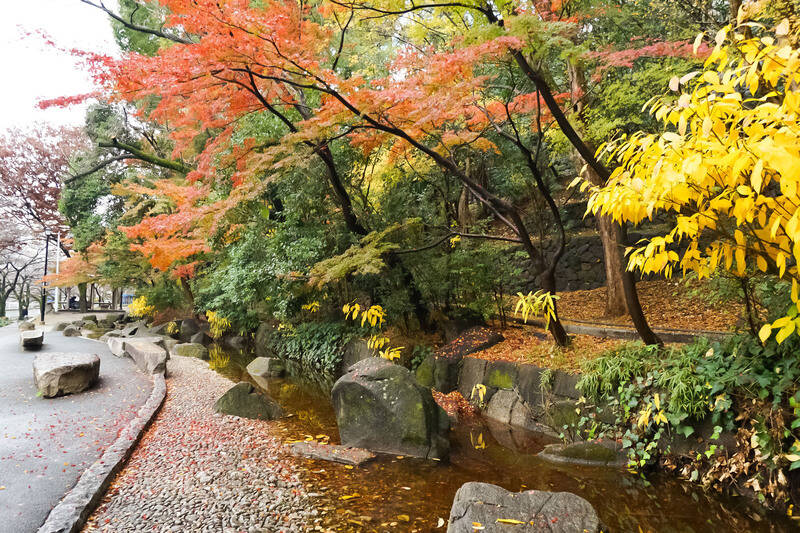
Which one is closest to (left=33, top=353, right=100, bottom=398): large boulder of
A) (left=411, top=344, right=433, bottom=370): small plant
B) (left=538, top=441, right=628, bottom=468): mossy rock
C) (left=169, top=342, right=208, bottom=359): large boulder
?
(left=169, top=342, right=208, bottom=359): large boulder

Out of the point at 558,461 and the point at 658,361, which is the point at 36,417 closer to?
the point at 558,461

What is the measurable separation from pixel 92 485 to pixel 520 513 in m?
3.82

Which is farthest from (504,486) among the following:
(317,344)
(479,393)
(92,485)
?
(317,344)

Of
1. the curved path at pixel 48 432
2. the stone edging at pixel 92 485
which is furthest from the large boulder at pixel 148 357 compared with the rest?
the stone edging at pixel 92 485

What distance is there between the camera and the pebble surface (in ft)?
12.1

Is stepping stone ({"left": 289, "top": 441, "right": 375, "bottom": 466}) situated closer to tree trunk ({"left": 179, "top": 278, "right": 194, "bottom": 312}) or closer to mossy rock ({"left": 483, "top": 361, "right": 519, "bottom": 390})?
mossy rock ({"left": 483, "top": 361, "right": 519, "bottom": 390})

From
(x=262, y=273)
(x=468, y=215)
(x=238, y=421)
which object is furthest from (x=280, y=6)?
(x=238, y=421)

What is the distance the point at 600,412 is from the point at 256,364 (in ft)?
28.1

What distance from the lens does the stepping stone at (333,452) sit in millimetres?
5152

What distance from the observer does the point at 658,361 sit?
500 centimetres

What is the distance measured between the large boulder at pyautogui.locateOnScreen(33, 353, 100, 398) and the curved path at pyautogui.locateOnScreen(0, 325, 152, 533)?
0.56 feet

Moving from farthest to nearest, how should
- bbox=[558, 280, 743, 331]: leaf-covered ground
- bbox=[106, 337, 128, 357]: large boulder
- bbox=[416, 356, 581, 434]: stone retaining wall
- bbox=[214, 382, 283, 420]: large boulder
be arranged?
bbox=[106, 337, 128, 357]: large boulder → bbox=[558, 280, 743, 331]: leaf-covered ground → bbox=[214, 382, 283, 420]: large boulder → bbox=[416, 356, 581, 434]: stone retaining wall

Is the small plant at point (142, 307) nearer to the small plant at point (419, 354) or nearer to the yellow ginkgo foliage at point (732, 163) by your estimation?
the small plant at point (419, 354)

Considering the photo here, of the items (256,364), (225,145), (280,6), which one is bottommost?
(256,364)
